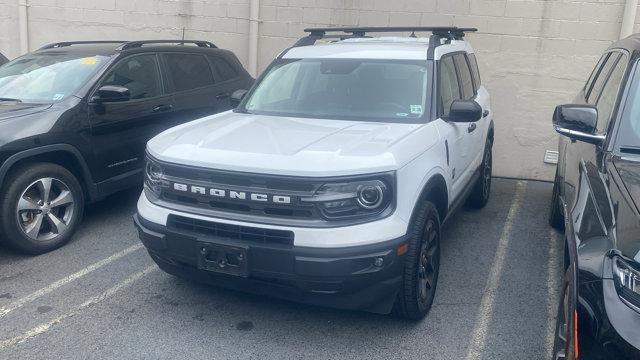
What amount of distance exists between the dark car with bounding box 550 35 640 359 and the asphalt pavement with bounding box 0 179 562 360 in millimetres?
824

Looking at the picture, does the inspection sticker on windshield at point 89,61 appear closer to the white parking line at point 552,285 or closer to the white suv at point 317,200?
the white suv at point 317,200

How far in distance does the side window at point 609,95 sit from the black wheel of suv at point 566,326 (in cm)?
109

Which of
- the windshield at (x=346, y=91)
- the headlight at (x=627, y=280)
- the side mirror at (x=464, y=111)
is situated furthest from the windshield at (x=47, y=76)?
the headlight at (x=627, y=280)

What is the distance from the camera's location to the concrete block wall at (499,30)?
765 centimetres

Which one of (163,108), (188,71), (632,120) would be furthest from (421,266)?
(188,71)

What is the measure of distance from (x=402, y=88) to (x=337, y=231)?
1.74 m

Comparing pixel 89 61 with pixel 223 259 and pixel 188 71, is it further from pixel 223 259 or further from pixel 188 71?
pixel 223 259

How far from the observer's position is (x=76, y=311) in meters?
4.14

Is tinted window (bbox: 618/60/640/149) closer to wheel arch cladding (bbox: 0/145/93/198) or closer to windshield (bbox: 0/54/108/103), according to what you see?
wheel arch cladding (bbox: 0/145/93/198)

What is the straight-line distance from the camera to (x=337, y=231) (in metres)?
3.40

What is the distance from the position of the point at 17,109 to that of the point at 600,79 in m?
4.82

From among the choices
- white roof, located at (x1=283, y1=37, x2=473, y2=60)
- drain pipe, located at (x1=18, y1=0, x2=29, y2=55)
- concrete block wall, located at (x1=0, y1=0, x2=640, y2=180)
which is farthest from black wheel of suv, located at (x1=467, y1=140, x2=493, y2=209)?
drain pipe, located at (x1=18, y1=0, x2=29, y2=55)

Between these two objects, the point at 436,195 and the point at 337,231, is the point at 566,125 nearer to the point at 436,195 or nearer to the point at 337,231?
the point at 436,195

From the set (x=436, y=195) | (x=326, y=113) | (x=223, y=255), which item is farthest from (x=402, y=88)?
(x=223, y=255)
